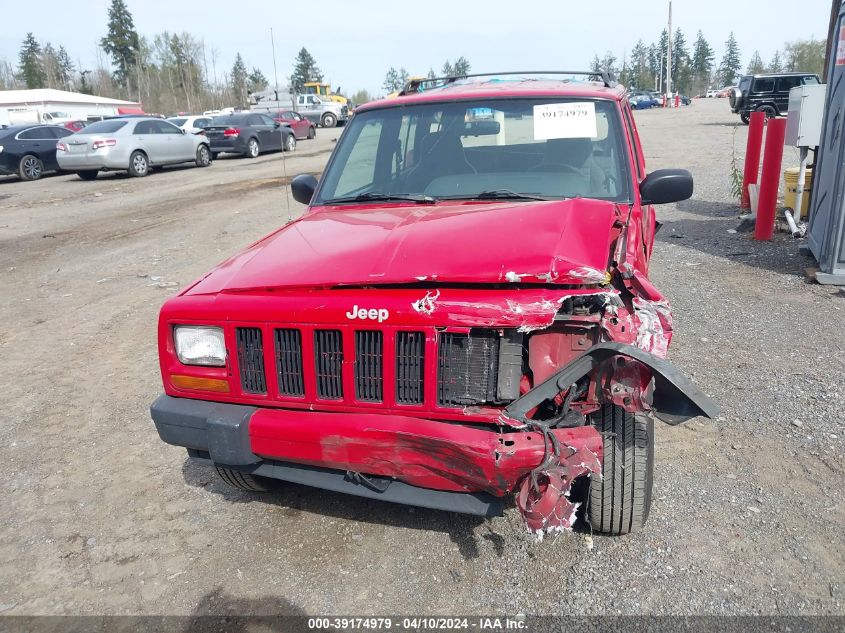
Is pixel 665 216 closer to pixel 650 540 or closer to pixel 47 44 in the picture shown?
pixel 650 540

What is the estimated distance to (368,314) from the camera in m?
2.56

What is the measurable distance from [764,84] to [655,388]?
2910 cm

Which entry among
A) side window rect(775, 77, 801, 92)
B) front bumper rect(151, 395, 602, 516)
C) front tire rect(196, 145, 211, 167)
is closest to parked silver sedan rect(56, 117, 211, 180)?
front tire rect(196, 145, 211, 167)

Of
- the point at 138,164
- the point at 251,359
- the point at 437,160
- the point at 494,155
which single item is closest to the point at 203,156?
the point at 138,164

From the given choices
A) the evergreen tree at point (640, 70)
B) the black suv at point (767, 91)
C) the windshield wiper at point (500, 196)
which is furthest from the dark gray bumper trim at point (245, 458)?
the evergreen tree at point (640, 70)

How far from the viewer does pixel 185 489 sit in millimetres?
3617

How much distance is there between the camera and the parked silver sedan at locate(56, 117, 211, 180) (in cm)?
1614

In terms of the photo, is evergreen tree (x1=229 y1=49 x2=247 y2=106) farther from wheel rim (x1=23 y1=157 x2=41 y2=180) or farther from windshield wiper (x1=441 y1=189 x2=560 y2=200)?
windshield wiper (x1=441 y1=189 x2=560 y2=200)

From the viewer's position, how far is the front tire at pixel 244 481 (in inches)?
127

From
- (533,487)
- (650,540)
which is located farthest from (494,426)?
(650,540)

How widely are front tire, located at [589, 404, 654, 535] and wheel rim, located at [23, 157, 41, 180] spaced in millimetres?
19388

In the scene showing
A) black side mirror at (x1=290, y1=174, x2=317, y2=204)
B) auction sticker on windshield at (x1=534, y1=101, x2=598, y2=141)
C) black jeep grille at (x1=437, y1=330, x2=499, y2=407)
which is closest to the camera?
black jeep grille at (x1=437, y1=330, x2=499, y2=407)

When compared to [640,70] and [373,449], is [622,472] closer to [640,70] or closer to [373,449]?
[373,449]

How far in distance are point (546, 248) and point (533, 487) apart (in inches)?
37.3
